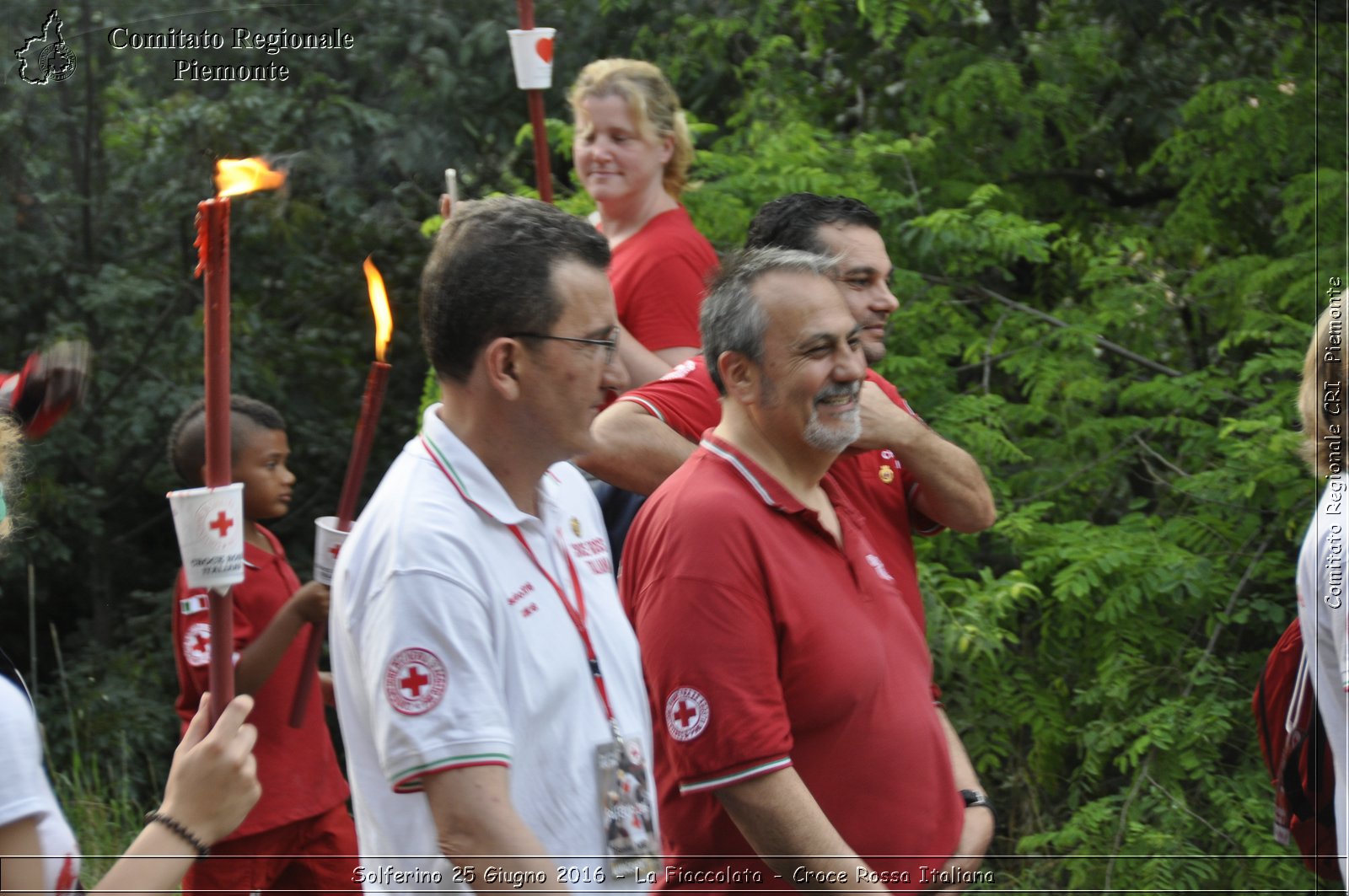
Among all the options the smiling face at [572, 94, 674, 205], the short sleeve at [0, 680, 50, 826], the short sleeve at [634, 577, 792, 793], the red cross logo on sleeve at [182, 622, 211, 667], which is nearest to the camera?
the short sleeve at [0, 680, 50, 826]

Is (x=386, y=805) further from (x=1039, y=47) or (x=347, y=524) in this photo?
(x=1039, y=47)

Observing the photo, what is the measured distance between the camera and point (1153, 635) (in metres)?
5.12

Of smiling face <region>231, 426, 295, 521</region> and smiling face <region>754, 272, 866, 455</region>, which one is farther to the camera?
smiling face <region>231, 426, 295, 521</region>

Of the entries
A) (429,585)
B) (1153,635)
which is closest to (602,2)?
(1153,635)

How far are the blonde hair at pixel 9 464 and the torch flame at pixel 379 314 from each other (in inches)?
20.8

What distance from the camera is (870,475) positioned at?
3189 mm

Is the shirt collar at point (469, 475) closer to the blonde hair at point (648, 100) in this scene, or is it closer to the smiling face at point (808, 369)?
the smiling face at point (808, 369)

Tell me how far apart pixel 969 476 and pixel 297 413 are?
492 cm

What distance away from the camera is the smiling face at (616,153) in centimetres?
416

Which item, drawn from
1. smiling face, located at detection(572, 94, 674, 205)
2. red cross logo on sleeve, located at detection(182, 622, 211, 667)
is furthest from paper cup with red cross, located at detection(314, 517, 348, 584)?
smiling face, located at detection(572, 94, 674, 205)

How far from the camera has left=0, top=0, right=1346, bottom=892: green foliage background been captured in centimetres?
509

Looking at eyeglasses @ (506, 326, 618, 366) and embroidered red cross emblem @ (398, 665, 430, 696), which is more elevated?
eyeglasses @ (506, 326, 618, 366)

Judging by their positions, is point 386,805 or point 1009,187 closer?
point 386,805

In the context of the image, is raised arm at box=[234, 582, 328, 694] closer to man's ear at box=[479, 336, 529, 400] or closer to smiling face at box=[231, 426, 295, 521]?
smiling face at box=[231, 426, 295, 521]
